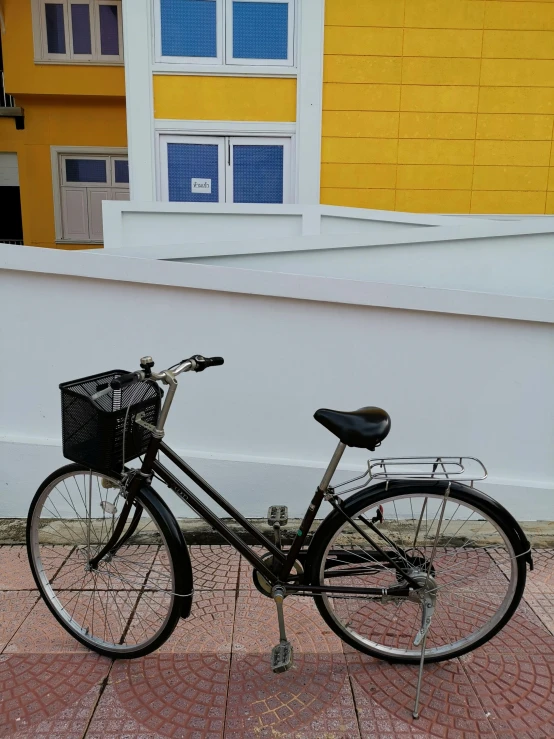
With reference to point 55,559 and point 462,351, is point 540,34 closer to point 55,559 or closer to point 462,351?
point 462,351

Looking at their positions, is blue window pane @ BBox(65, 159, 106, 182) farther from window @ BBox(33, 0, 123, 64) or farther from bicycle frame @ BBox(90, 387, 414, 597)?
bicycle frame @ BBox(90, 387, 414, 597)

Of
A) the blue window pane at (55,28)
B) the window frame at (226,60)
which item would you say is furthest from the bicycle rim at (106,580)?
the blue window pane at (55,28)

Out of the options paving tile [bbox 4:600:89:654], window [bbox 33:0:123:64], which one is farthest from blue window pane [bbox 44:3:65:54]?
paving tile [bbox 4:600:89:654]

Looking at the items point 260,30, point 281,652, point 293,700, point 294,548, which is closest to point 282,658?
point 281,652

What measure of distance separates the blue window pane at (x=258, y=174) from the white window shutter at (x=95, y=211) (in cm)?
→ 536

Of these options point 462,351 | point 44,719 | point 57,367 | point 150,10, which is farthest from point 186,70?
point 44,719

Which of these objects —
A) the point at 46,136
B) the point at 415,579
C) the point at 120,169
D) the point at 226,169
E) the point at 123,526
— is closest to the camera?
the point at 415,579

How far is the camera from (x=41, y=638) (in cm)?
238

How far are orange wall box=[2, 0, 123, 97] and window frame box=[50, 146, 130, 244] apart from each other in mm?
1047

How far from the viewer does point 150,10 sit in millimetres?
6695

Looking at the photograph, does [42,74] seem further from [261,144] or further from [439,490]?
[439,490]

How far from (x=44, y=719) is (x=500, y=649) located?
1.81 m

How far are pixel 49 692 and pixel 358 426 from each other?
1.55 m

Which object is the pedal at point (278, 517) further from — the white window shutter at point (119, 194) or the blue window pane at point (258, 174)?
the white window shutter at point (119, 194)
